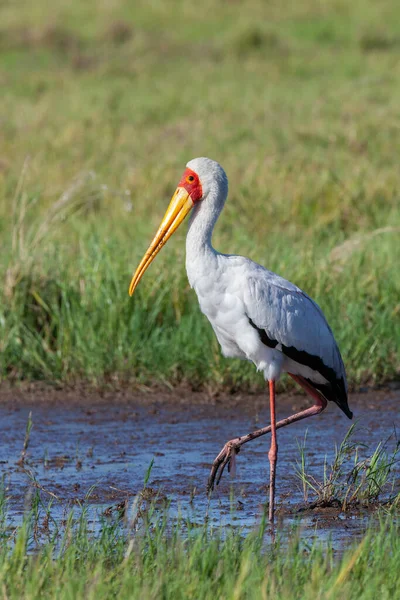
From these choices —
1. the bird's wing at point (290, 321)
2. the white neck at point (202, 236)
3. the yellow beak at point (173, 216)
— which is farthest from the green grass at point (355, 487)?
the yellow beak at point (173, 216)

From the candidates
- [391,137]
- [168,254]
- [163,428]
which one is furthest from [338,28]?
[163,428]

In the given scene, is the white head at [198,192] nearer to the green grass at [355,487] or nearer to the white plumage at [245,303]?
the white plumage at [245,303]

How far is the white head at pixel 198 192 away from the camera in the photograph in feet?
14.9

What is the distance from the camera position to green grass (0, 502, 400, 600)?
301 centimetres

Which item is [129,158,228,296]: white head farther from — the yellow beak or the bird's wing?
the bird's wing

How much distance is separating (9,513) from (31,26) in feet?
55.0

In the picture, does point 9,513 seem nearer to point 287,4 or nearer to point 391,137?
point 391,137

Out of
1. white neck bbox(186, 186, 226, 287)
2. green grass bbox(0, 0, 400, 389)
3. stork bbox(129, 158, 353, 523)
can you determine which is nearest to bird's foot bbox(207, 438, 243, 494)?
stork bbox(129, 158, 353, 523)

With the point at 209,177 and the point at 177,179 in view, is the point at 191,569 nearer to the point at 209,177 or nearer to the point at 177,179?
the point at 209,177

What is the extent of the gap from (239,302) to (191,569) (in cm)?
148

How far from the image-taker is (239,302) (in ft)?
14.6

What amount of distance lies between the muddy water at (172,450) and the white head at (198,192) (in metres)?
0.82

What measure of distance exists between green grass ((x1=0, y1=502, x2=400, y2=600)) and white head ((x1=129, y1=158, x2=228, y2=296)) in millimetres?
1362

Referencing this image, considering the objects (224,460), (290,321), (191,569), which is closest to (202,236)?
(290,321)
